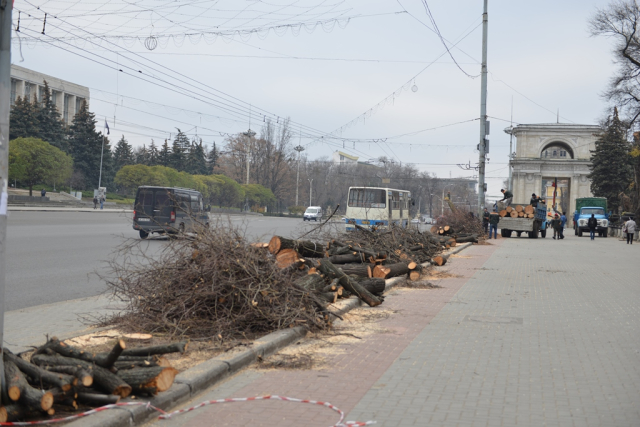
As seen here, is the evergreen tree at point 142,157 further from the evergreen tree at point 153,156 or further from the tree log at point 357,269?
the tree log at point 357,269

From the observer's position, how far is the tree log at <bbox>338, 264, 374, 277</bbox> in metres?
11.8

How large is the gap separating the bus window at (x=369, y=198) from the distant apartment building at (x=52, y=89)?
52.5 meters

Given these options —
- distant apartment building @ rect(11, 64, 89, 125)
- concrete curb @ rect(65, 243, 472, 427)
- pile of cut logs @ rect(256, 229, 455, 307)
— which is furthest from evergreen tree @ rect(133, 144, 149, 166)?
concrete curb @ rect(65, 243, 472, 427)

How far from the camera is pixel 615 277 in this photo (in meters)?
16.2

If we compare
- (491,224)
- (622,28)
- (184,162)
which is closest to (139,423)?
(491,224)

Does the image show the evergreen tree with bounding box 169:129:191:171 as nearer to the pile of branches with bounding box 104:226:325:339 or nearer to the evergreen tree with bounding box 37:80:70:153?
the evergreen tree with bounding box 37:80:70:153

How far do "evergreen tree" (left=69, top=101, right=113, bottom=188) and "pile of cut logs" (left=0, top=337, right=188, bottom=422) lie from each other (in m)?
77.3

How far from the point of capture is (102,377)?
454 centimetres

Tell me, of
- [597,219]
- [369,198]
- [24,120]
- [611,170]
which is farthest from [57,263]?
[611,170]

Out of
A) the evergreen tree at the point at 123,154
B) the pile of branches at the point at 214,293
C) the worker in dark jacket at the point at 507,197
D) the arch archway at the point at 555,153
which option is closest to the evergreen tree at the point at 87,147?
the evergreen tree at the point at 123,154

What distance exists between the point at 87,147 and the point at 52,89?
19901 millimetres

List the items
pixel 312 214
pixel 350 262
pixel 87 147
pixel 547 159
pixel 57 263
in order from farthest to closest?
pixel 547 159
pixel 87 147
pixel 312 214
pixel 57 263
pixel 350 262

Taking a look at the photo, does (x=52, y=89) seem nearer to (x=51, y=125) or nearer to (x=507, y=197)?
(x=51, y=125)

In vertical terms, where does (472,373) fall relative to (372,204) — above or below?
below
